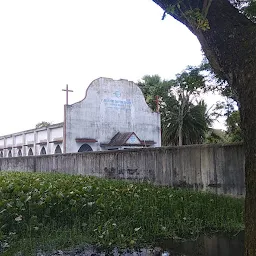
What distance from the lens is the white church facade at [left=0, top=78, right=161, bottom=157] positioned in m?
26.0

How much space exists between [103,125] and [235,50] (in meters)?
24.9

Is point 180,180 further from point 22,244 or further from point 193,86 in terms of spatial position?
point 22,244

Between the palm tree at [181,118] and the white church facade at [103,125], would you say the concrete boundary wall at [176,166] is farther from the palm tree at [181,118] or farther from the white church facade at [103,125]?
the palm tree at [181,118]

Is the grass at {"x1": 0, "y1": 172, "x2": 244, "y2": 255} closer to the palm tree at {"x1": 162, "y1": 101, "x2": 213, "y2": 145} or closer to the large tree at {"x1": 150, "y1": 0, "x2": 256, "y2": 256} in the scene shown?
the large tree at {"x1": 150, "y1": 0, "x2": 256, "y2": 256}

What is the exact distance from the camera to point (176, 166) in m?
10.6

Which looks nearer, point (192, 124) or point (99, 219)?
point (99, 219)

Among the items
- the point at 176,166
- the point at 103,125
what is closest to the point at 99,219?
the point at 176,166

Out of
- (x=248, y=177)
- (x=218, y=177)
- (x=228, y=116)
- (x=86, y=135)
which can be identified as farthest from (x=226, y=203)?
(x=86, y=135)

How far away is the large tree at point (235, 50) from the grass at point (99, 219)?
7.57 feet

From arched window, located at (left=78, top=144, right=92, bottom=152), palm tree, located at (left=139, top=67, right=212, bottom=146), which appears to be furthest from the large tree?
palm tree, located at (left=139, top=67, right=212, bottom=146)

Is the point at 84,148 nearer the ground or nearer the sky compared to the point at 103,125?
nearer the ground

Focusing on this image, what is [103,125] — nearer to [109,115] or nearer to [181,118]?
[109,115]

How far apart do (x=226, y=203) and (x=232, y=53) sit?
15.6 feet

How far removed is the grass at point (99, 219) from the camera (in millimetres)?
4516
